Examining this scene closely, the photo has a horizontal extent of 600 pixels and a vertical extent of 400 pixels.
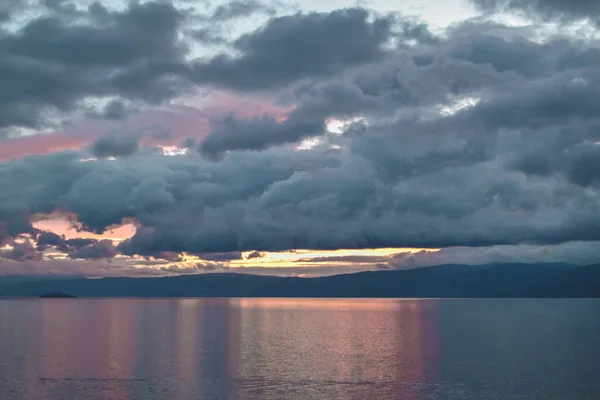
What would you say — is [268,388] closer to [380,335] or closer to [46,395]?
[46,395]

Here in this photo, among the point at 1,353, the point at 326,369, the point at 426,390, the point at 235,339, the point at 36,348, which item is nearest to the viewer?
the point at 426,390

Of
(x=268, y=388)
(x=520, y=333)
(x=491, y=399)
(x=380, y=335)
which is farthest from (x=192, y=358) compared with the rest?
(x=520, y=333)

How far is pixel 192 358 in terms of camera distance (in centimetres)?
12731

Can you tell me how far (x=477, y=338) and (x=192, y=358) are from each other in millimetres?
85019

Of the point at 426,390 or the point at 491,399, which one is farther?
the point at 426,390

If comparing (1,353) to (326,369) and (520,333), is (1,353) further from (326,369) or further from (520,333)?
(520,333)

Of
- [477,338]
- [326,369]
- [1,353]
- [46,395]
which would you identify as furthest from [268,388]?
[477,338]

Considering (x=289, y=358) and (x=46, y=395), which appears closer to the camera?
(x=46, y=395)

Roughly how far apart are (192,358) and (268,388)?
3970 centimetres

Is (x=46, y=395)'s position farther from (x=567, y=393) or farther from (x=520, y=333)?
(x=520, y=333)

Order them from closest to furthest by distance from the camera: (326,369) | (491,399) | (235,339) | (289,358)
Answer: (491,399) < (326,369) < (289,358) < (235,339)

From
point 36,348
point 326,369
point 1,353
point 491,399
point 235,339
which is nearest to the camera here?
point 491,399

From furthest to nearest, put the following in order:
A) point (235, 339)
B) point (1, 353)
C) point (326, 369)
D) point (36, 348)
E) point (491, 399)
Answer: point (235, 339) → point (36, 348) → point (1, 353) → point (326, 369) → point (491, 399)

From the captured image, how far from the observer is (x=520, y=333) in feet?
645
